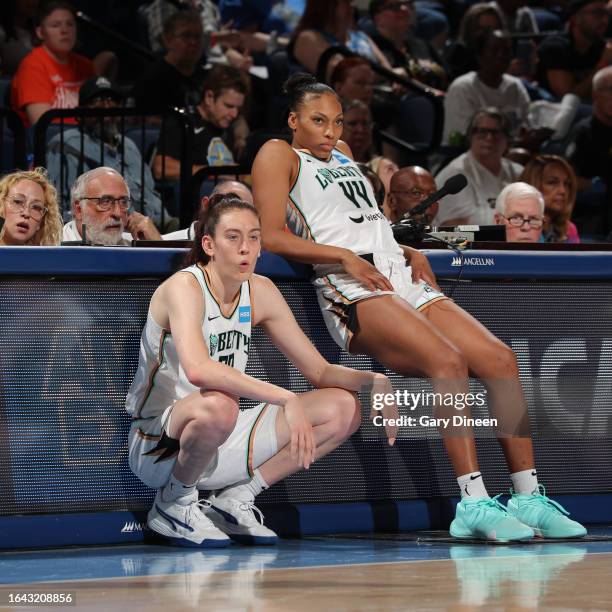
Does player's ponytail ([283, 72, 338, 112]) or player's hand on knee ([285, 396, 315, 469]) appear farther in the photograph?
player's ponytail ([283, 72, 338, 112])

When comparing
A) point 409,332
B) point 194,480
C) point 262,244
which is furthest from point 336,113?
point 194,480

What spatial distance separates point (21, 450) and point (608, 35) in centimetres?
1054

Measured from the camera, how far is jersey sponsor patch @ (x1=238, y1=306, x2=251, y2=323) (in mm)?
5156

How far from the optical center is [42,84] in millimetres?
9461

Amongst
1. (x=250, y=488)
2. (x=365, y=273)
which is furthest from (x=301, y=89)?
(x=250, y=488)

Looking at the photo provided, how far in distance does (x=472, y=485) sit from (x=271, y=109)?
19.6 ft

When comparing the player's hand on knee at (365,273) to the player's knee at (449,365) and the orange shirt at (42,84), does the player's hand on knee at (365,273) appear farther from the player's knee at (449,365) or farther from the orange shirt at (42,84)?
the orange shirt at (42,84)

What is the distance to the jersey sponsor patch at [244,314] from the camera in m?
5.16

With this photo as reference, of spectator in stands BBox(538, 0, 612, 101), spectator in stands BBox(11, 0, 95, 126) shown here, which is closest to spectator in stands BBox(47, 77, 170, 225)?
spectator in stands BBox(11, 0, 95, 126)

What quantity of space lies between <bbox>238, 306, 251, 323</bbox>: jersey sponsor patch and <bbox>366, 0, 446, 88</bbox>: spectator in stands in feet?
24.6

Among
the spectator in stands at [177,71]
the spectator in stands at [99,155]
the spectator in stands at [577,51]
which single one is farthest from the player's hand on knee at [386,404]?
the spectator in stands at [577,51]

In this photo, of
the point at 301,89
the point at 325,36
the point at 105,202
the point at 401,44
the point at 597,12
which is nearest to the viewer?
the point at 301,89

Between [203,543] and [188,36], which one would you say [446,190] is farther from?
[188,36]

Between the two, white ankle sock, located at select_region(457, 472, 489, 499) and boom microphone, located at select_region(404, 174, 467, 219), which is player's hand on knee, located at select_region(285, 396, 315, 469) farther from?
boom microphone, located at select_region(404, 174, 467, 219)
